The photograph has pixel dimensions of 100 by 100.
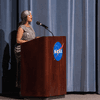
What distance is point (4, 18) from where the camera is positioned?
8.78ft

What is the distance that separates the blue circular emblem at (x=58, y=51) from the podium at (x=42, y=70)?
33 millimetres

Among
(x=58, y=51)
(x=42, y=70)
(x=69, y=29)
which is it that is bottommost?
(x=42, y=70)

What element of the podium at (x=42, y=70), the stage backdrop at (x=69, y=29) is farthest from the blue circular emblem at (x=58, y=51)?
the stage backdrop at (x=69, y=29)

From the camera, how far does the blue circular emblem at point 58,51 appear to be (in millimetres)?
1987

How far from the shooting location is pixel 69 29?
2.74 m

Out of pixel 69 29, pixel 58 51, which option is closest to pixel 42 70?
pixel 58 51

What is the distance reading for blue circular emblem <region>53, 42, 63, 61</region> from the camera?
199 cm

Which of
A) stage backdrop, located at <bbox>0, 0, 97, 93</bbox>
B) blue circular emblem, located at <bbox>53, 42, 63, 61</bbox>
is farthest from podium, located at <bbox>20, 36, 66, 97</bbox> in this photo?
stage backdrop, located at <bbox>0, 0, 97, 93</bbox>

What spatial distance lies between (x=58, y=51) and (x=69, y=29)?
825 mm

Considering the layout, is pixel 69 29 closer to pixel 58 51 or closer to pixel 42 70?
pixel 58 51

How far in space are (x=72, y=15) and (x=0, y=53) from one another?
1.31 metres

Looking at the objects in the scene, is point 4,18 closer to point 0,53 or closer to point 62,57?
point 0,53

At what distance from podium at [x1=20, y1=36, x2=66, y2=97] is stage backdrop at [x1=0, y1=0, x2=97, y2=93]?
64 cm

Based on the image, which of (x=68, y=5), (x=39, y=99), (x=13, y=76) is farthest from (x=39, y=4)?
(x=39, y=99)
